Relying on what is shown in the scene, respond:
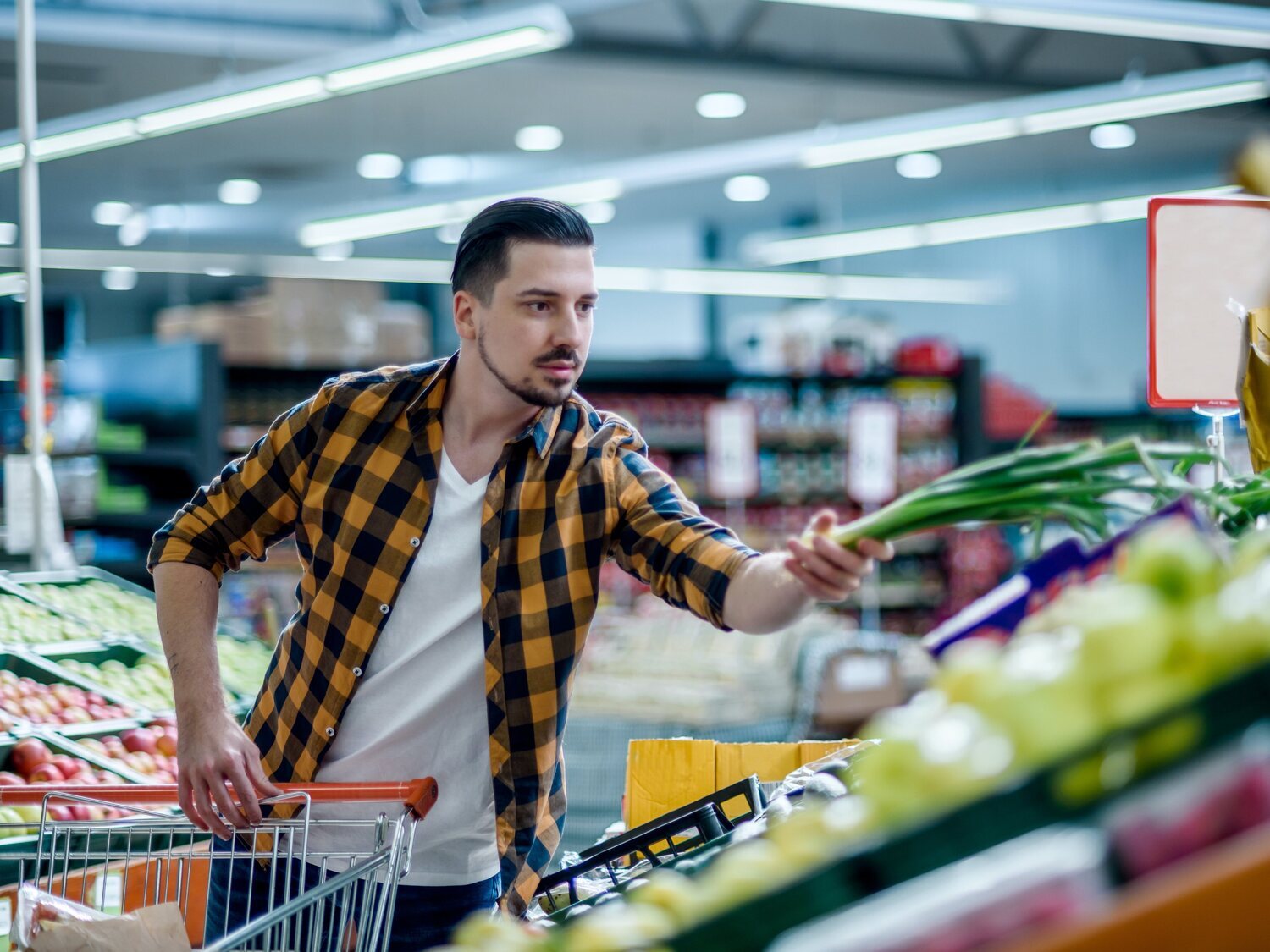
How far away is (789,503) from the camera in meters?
10.0

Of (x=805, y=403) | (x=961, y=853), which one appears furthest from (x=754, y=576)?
(x=805, y=403)

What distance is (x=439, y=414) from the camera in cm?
218

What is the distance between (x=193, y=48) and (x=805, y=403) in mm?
5402

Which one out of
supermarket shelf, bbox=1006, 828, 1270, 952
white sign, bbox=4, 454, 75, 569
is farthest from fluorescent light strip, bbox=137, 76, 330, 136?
supermarket shelf, bbox=1006, 828, 1270, 952

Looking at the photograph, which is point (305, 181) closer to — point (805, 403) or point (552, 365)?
point (805, 403)

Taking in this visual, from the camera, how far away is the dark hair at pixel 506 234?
2.05 metres

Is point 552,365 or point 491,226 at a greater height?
point 491,226

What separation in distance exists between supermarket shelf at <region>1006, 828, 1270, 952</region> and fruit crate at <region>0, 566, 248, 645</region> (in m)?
3.71

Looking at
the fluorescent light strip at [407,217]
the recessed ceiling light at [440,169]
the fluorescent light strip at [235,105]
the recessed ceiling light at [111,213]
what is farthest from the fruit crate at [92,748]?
the recessed ceiling light at [111,213]

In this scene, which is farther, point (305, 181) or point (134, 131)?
point (305, 181)

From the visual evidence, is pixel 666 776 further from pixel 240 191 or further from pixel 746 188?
pixel 240 191

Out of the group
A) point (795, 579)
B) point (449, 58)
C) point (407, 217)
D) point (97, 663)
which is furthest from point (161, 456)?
point (795, 579)

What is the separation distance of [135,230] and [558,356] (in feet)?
51.6

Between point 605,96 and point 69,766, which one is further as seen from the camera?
point 605,96
